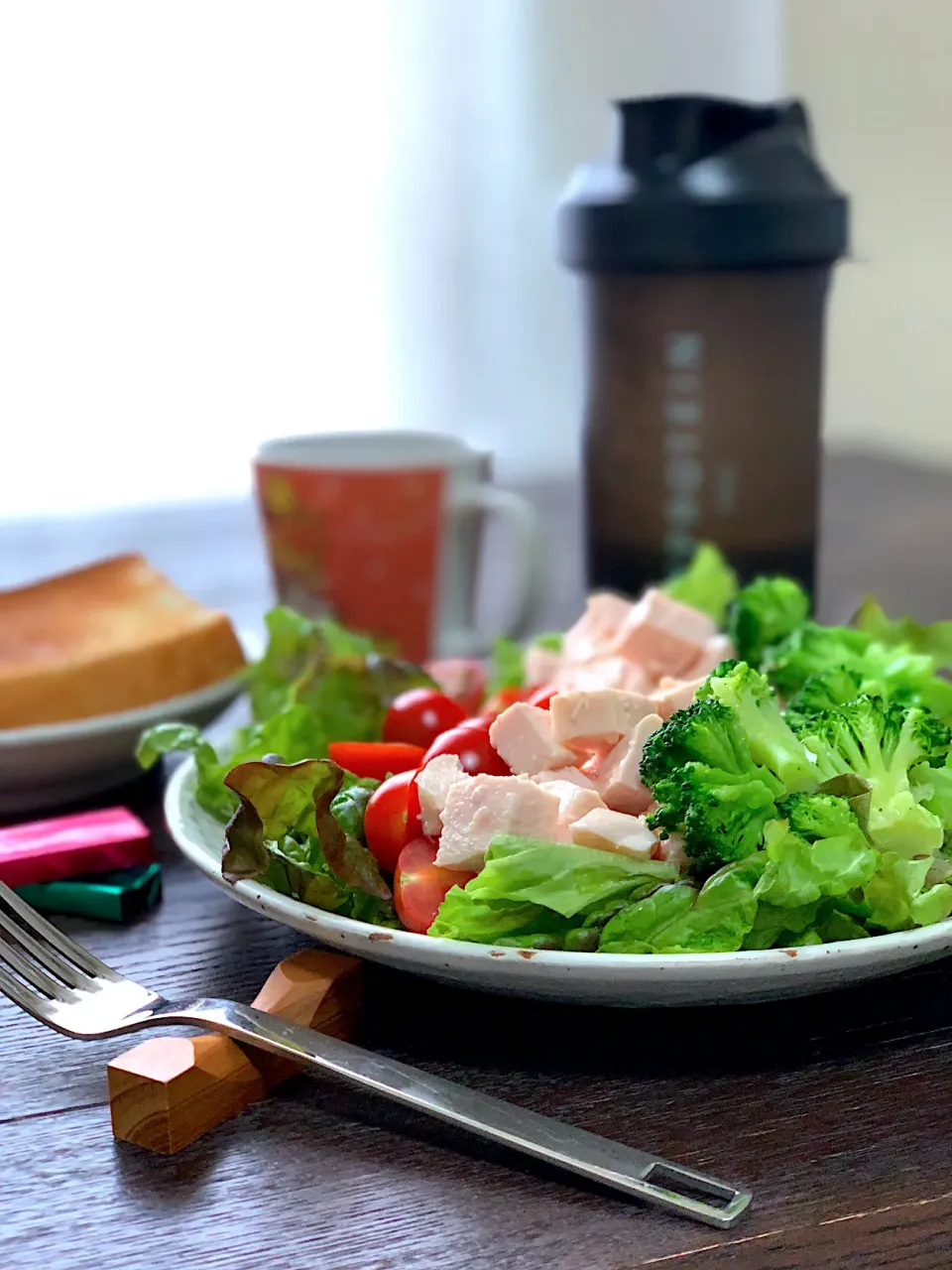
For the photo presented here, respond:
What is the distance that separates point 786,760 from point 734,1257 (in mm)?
243

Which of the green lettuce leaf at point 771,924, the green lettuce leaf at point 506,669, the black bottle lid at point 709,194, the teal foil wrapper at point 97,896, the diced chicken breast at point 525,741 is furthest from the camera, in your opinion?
the black bottle lid at point 709,194

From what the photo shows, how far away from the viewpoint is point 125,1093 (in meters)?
0.60

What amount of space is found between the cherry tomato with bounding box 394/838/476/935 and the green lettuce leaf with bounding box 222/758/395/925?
13mm

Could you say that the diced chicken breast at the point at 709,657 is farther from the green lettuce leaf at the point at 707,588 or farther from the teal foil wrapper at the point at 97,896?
the teal foil wrapper at the point at 97,896

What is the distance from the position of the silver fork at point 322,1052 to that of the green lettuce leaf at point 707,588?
562 millimetres

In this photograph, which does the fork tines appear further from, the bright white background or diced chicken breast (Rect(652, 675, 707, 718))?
the bright white background

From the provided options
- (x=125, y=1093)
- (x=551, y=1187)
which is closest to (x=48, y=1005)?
(x=125, y=1093)

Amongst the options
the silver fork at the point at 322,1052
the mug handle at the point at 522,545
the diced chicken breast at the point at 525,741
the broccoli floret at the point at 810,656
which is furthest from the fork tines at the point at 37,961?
A: the mug handle at the point at 522,545

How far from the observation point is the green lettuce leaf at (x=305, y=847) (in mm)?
688

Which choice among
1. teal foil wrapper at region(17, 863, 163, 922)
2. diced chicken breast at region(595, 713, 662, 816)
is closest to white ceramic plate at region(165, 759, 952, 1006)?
diced chicken breast at region(595, 713, 662, 816)

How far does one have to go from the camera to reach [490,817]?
664 millimetres

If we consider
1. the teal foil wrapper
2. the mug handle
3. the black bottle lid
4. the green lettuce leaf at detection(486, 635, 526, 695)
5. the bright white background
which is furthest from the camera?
the bright white background

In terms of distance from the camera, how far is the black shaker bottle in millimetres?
1199

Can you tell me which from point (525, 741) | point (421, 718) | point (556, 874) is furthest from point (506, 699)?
point (556, 874)
